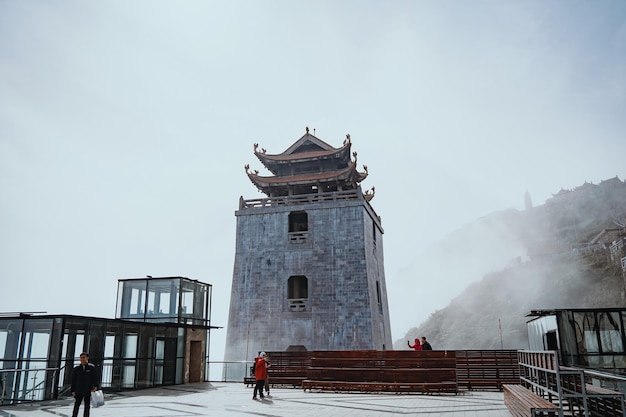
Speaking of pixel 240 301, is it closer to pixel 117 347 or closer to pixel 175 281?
pixel 175 281

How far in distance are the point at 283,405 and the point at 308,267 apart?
1730 cm

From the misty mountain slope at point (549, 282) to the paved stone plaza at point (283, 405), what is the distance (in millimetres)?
69143

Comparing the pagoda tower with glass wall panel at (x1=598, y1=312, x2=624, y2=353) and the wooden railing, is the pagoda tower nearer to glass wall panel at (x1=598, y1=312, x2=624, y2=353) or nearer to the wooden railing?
the wooden railing

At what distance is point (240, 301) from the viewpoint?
3155 cm

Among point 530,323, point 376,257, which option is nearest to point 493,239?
point 376,257

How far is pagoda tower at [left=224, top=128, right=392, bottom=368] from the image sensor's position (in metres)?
29.6

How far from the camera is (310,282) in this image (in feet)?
101

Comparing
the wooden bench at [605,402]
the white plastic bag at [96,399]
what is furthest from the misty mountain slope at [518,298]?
the white plastic bag at [96,399]

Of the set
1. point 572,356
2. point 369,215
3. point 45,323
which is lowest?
point 572,356

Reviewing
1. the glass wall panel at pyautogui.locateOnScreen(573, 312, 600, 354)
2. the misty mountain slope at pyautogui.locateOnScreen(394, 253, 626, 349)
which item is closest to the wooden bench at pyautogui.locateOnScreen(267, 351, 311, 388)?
the glass wall panel at pyautogui.locateOnScreen(573, 312, 600, 354)

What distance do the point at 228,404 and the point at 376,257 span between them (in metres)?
22.3

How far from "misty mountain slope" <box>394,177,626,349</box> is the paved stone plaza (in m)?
69.1

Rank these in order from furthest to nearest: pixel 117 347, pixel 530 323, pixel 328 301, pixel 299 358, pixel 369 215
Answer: pixel 369 215, pixel 328 301, pixel 299 358, pixel 530 323, pixel 117 347

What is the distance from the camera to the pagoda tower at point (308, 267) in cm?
2962
